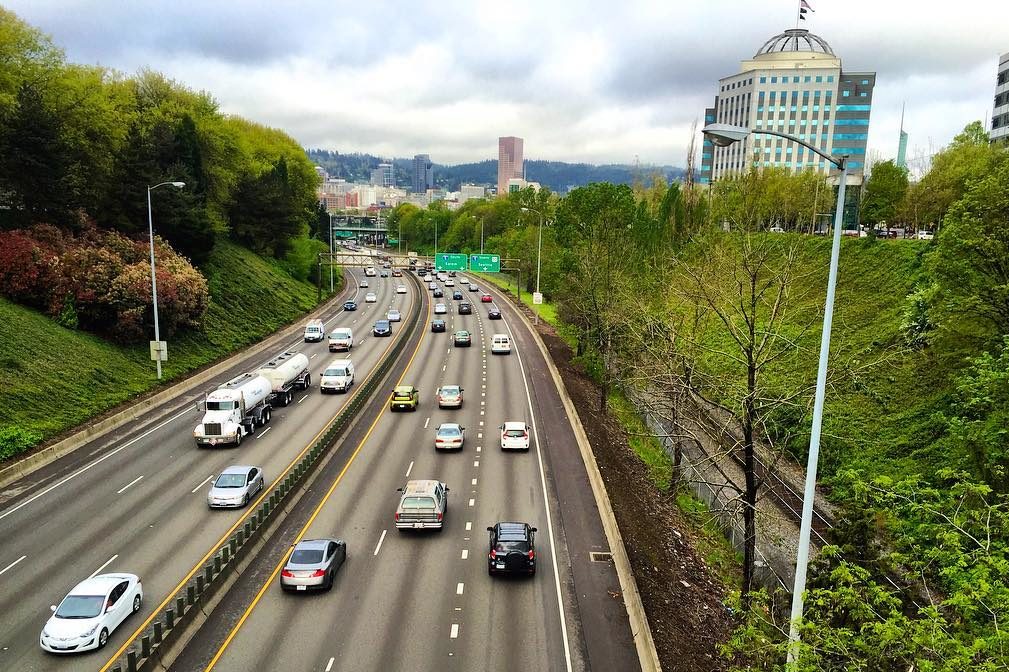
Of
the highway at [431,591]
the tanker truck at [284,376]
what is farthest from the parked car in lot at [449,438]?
the tanker truck at [284,376]

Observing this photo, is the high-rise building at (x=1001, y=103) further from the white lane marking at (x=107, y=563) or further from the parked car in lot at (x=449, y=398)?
the white lane marking at (x=107, y=563)

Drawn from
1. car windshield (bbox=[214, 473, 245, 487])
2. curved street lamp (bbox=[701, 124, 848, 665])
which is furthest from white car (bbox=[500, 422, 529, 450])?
curved street lamp (bbox=[701, 124, 848, 665])

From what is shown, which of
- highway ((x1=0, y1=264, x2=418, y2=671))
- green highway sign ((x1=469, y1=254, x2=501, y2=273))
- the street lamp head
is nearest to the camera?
the street lamp head

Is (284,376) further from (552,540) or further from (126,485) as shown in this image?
(552,540)

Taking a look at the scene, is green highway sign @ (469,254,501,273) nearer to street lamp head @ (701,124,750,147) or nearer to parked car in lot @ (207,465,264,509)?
parked car in lot @ (207,465,264,509)

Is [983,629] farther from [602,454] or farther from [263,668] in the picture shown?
[602,454]

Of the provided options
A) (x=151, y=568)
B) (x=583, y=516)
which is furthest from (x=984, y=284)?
(x=151, y=568)

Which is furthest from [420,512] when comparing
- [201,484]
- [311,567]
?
[201,484]
